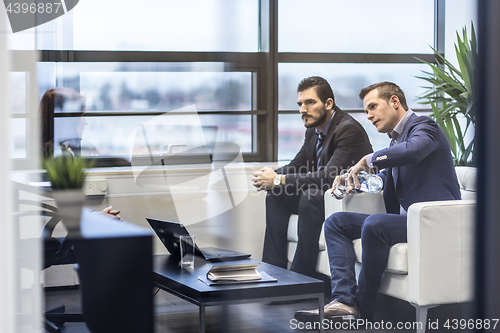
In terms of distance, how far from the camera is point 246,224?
0.89 m

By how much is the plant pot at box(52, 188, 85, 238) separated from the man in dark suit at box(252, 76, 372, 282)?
1.45m

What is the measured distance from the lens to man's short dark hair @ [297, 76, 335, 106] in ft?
7.65

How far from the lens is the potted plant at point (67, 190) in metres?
0.64

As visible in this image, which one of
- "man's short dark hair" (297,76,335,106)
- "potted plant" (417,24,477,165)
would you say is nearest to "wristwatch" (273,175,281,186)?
"man's short dark hair" (297,76,335,106)

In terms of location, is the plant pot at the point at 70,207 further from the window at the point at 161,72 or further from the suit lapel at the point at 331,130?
the suit lapel at the point at 331,130

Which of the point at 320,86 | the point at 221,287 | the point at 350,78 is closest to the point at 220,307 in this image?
the point at 221,287

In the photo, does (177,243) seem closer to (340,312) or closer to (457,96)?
(340,312)

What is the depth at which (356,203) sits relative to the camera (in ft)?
7.01

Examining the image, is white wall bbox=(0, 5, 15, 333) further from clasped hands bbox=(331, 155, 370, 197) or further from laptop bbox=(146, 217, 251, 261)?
clasped hands bbox=(331, 155, 370, 197)

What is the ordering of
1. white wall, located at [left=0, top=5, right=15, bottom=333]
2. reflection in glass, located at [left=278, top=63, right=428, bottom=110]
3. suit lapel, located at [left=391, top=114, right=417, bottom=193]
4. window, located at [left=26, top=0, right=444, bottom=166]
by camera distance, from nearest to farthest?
white wall, located at [left=0, top=5, right=15, bottom=333] → window, located at [left=26, top=0, right=444, bottom=166] → suit lapel, located at [left=391, top=114, right=417, bottom=193] → reflection in glass, located at [left=278, top=63, right=428, bottom=110]

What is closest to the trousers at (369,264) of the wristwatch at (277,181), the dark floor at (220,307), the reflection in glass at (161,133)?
the wristwatch at (277,181)

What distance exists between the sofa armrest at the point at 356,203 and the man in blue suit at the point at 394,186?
0.60ft

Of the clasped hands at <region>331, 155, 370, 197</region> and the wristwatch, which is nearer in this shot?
the clasped hands at <region>331, 155, 370, 197</region>

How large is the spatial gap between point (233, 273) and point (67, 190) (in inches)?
20.3
